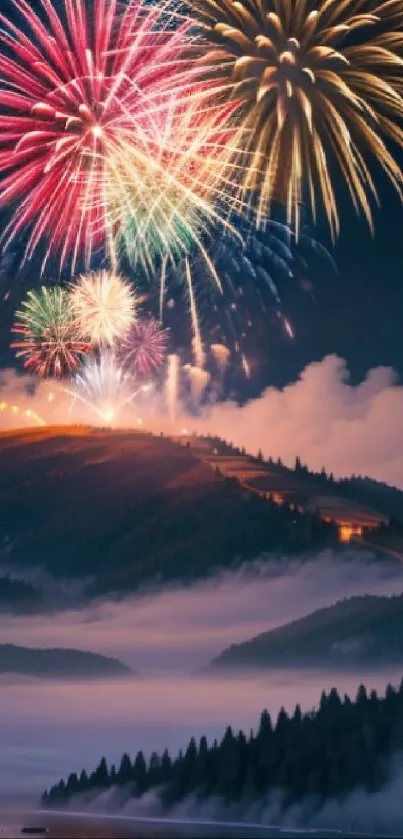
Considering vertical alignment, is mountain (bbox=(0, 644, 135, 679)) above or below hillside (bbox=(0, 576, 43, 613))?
below

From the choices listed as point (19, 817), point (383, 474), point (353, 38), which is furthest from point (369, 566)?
point (353, 38)

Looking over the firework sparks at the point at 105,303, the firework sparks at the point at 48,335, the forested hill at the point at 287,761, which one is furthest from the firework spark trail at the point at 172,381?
the forested hill at the point at 287,761

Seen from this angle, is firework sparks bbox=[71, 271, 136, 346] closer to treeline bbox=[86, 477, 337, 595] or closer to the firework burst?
the firework burst

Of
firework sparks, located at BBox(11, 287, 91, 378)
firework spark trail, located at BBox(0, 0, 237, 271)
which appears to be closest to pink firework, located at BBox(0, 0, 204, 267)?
firework spark trail, located at BBox(0, 0, 237, 271)

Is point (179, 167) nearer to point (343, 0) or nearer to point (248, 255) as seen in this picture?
point (248, 255)

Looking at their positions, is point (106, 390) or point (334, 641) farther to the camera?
point (106, 390)

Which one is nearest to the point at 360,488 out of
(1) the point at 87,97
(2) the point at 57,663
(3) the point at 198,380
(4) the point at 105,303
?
(3) the point at 198,380

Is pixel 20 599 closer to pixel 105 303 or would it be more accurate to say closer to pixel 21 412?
pixel 21 412
